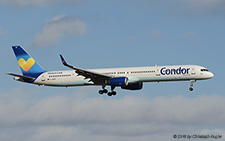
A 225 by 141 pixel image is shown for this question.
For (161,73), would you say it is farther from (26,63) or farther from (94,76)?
(26,63)

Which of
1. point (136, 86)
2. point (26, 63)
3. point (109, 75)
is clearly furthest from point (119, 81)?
point (26, 63)

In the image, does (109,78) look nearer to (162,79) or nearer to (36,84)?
(162,79)

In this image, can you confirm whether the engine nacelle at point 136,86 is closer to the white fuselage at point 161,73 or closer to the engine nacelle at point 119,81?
the white fuselage at point 161,73

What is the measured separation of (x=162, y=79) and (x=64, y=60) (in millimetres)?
17299

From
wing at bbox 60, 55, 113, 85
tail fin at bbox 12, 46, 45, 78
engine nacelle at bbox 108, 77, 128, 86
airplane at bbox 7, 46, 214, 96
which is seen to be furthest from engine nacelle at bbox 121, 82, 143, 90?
tail fin at bbox 12, 46, 45, 78

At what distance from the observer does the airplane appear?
81812 mm

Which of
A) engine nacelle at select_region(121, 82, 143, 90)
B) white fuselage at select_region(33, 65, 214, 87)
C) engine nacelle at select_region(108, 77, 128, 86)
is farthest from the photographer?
engine nacelle at select_region(121, 82, 143, 90)

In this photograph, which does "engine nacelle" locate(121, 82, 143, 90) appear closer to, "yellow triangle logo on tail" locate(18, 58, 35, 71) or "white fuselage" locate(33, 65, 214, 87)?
"white fuselage" locate(33, 65, 214, 87)

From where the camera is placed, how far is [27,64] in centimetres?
9319

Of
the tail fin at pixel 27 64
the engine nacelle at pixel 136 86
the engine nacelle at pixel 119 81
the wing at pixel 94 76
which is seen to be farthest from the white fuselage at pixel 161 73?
the tail fin at pixel 27 64

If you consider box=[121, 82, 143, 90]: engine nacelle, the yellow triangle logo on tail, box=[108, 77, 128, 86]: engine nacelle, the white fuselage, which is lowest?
box=[121, 82, 143, 90]: engine nacelle

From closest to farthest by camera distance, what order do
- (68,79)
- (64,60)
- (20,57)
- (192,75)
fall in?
(64,60) < (192,75) < (68,79) < (20,57)

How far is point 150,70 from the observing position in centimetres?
8262

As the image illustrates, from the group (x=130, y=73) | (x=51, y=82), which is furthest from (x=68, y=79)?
(x=130, y=73)
